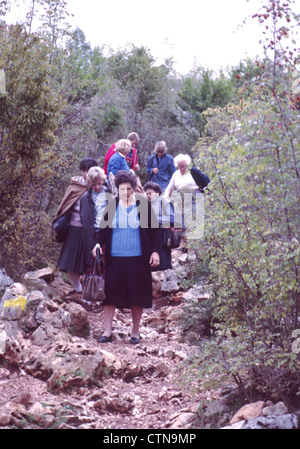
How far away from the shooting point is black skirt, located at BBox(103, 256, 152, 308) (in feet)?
21.9

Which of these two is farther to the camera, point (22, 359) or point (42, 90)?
point (42, 90)

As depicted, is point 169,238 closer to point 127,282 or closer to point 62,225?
point 127,282

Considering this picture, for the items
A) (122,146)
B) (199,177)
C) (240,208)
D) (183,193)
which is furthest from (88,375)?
(183,193)

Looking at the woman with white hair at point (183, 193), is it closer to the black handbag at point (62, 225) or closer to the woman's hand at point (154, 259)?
the black handbag at point (62, 225)

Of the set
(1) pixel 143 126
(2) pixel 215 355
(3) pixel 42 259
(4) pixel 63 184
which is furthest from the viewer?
(1) pixel 143 126

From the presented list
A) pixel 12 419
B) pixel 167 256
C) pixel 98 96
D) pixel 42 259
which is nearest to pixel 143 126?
pixel 98 96

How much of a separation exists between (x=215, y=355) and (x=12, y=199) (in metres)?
4.13

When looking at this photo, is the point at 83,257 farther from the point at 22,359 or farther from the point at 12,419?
the point at 12,419

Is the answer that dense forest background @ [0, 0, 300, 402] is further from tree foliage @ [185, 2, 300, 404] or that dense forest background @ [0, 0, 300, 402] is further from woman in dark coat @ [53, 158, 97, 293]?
woman in dark coat @ [53, 158, 97, 293]

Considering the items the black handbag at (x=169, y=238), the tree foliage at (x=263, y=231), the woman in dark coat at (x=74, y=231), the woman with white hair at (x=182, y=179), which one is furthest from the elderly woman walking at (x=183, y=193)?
the tree foliage at (x=263, y=231)

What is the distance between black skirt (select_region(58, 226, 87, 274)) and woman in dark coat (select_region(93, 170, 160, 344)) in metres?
1.27

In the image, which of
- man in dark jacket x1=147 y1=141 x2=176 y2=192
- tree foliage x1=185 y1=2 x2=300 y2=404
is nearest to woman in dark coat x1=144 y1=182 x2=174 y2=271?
tree foliage x1=185 y1=2 x2=300 y2=404

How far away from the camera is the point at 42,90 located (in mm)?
7625

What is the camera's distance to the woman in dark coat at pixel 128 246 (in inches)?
259
